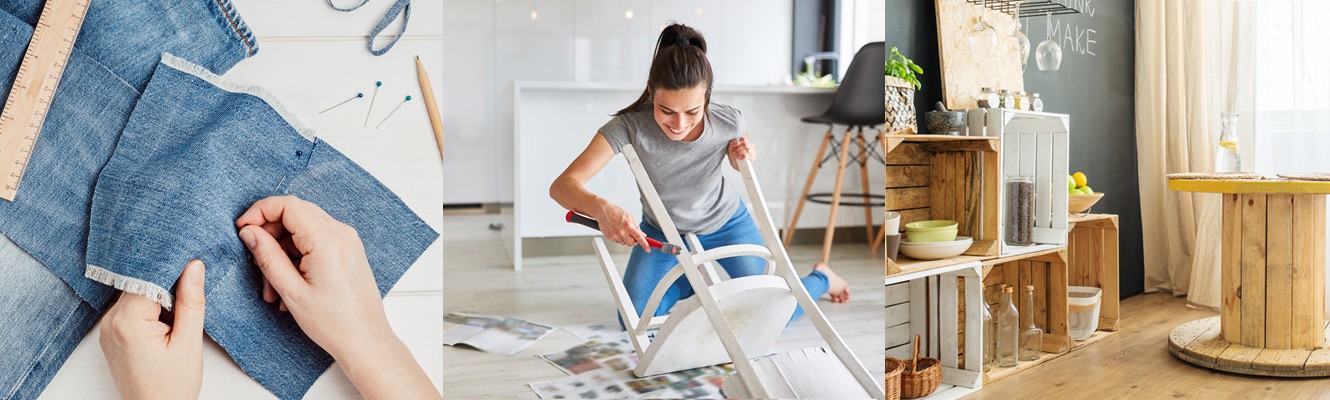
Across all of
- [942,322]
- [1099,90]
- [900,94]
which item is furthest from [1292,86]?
[900,94]

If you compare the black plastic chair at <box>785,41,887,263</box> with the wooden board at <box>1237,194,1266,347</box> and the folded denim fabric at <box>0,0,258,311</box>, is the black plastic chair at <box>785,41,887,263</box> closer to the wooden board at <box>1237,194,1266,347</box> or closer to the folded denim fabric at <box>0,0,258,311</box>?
the folded denim fabric at <box>0,0,258,311</box>

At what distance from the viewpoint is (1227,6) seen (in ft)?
9.20

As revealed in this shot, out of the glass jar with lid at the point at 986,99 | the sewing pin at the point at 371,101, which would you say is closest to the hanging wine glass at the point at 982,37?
the glass jar with lid at the point at 986,99

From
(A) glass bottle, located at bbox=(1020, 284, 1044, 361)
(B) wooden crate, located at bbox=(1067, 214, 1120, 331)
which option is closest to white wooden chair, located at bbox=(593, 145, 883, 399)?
(A) glass bottle, located at bbox=(1020, 284, 1044, 361)

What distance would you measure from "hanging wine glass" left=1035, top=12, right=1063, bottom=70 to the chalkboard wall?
70mm

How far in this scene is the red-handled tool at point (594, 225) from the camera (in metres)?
1.56

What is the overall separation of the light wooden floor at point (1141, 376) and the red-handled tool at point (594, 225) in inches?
48.6

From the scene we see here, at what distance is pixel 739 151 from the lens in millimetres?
1646

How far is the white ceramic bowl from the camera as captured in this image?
2211mm

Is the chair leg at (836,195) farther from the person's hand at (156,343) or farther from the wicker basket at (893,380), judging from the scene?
the person's hand at (156,343)

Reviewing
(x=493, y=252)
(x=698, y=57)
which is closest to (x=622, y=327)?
(x=493, y=252)

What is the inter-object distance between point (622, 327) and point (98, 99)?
3.19 feet

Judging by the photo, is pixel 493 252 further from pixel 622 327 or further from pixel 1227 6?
pixel 1227 6

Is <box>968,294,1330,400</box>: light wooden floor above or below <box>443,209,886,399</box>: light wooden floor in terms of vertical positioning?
below
